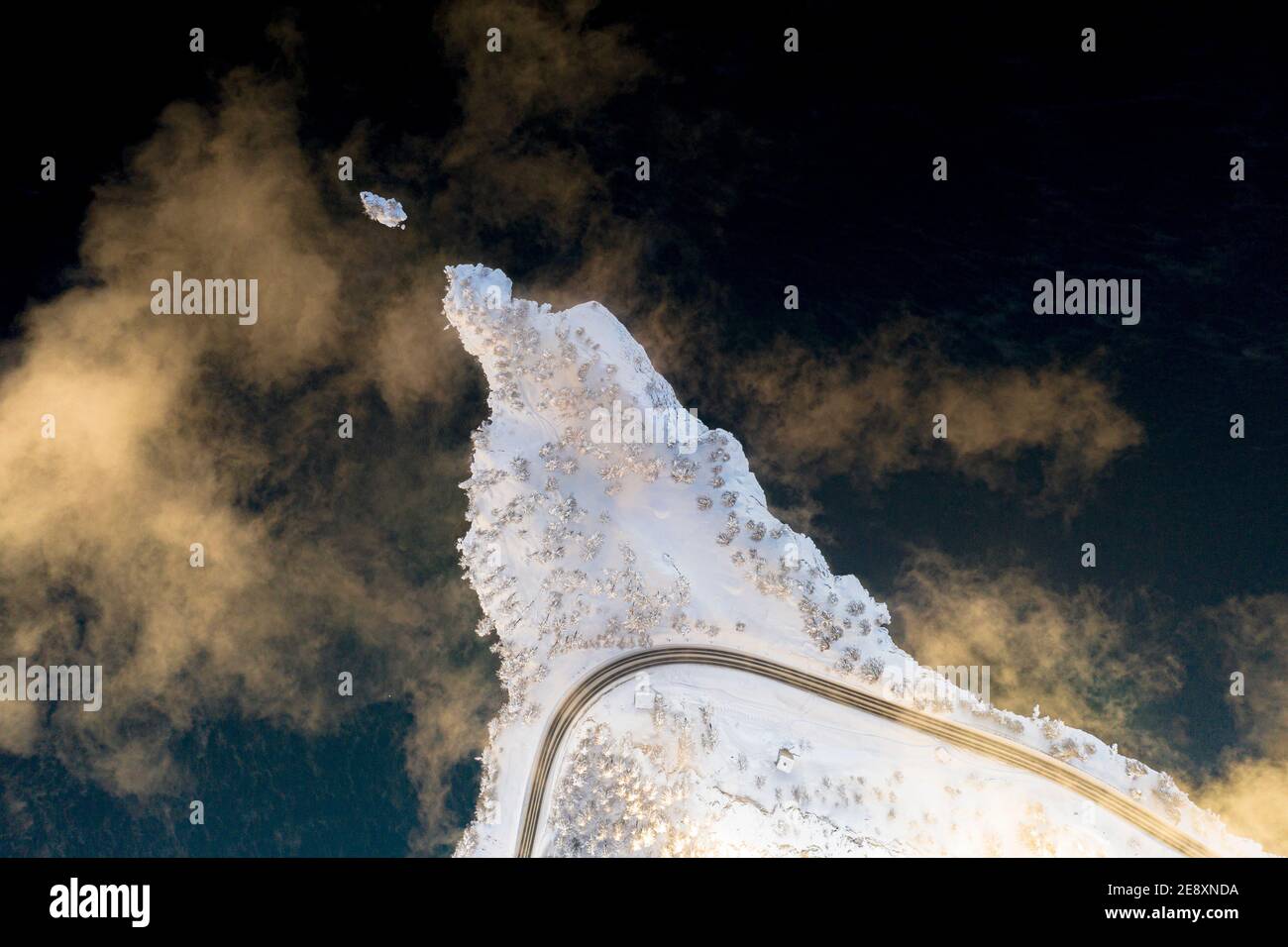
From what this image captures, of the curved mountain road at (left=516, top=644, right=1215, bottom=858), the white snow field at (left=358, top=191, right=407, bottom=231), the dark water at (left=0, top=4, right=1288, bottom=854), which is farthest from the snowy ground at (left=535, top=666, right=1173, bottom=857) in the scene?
the white snow field at (left=358, top=191, right=407, bottom=231)

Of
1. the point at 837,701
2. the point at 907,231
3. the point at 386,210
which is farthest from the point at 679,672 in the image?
the point at 386,210

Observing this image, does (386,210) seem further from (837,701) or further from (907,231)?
(837,701)

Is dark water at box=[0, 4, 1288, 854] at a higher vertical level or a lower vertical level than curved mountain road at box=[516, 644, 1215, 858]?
higher

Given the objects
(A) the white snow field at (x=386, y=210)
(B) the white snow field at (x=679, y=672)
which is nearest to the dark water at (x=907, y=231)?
(A) the white snow field at (x=386, y=210)

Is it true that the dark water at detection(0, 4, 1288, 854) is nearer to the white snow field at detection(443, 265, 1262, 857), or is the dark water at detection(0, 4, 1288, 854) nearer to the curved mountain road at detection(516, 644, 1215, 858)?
the white snow field at detection(443, 265, 1262, 857)

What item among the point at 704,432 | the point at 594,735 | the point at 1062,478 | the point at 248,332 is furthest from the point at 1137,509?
the point at 248,332

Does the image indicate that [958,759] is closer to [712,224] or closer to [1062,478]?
[1062,478]

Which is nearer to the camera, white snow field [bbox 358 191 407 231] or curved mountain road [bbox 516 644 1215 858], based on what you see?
curved mountain road [bbox 516 644 1215 858]
